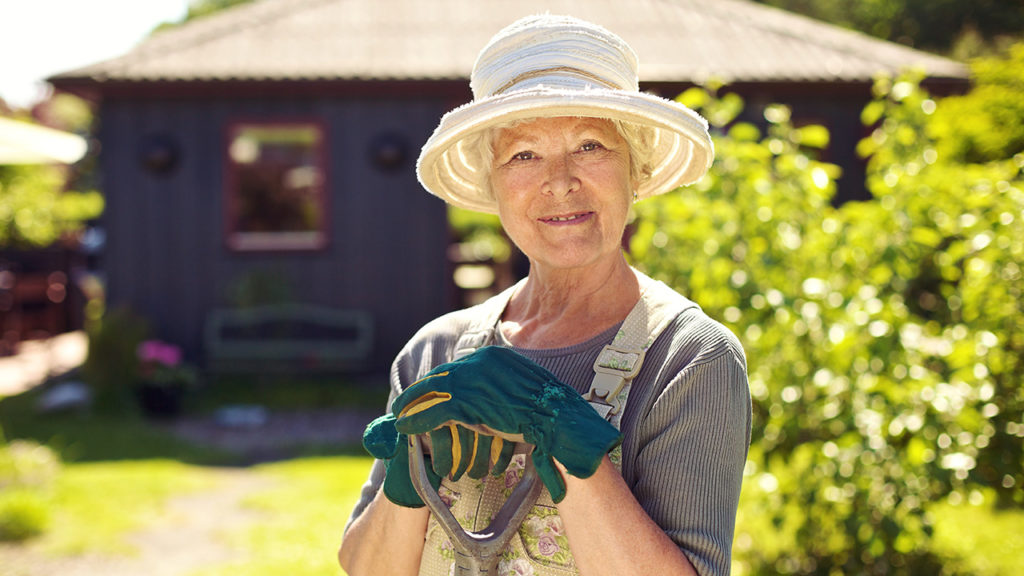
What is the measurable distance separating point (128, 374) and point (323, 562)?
5.00 metres

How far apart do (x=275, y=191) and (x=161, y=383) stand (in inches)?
243

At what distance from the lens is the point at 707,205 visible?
382cm

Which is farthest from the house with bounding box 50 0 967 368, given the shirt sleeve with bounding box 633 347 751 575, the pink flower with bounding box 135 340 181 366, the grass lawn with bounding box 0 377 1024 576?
the shirt sleeve with bounding box 633 347 751 575

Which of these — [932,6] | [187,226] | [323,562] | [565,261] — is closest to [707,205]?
[565,261]

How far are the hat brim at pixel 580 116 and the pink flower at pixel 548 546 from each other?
2.52 feet

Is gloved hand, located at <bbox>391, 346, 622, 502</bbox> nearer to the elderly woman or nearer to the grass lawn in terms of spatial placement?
the elderly woman

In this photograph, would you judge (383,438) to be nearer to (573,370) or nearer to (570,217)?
(573,370)

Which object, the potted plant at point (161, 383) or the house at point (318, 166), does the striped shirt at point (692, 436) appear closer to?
the potted plant at point (161, 383)

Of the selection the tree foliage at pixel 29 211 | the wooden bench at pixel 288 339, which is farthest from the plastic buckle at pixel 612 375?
the tree foliage at pixel 29 211

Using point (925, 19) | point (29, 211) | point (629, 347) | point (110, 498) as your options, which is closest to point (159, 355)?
point (110, 498)

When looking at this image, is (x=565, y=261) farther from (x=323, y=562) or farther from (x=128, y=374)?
(x=128, y=374)

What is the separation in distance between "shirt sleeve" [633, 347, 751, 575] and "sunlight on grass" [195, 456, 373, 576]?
3654 mm

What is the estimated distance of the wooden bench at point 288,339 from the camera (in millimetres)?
9812

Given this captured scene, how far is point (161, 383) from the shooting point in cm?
852
